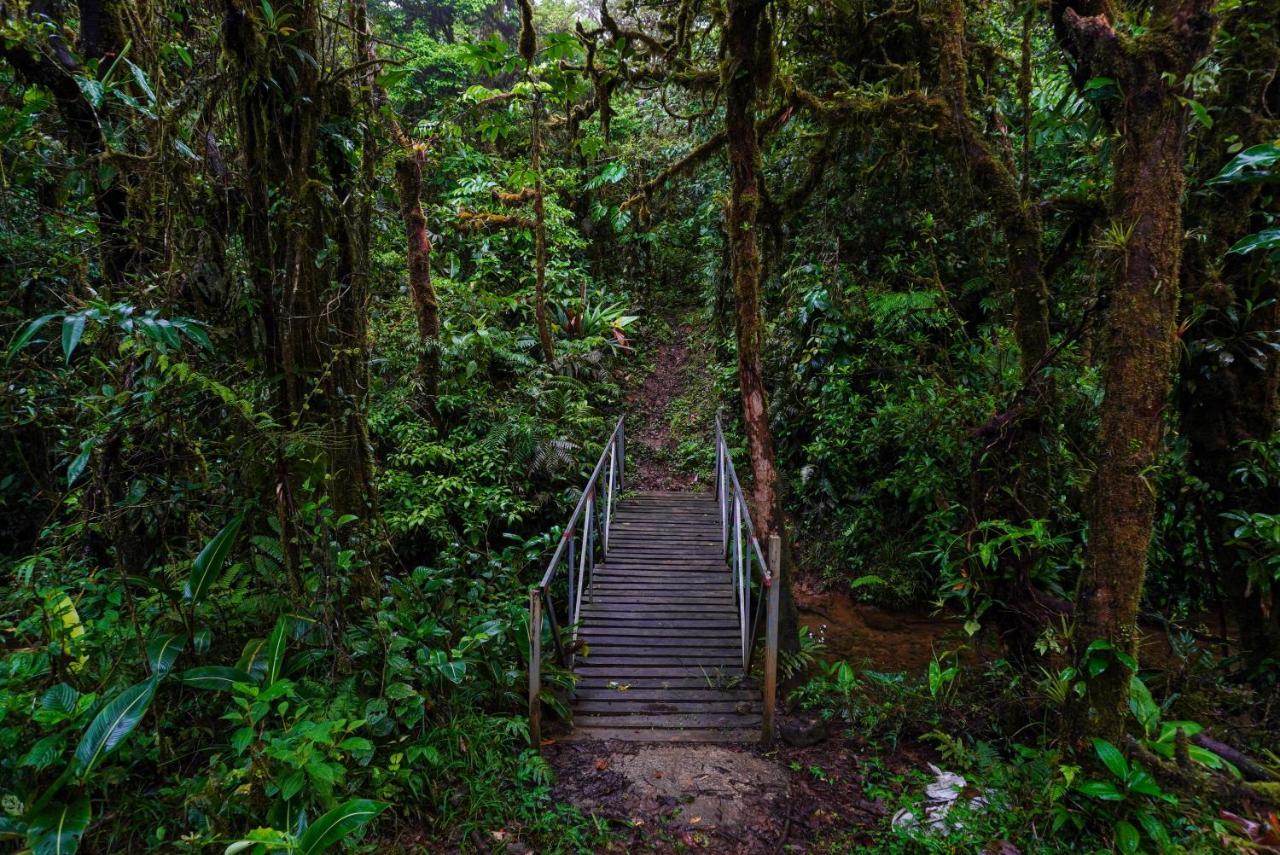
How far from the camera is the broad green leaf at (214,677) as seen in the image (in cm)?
221

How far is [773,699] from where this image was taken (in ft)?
12.1

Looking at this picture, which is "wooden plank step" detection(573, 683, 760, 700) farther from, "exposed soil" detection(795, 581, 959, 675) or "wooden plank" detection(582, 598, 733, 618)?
"exposed soil" detection(795, 581, 959, 675)

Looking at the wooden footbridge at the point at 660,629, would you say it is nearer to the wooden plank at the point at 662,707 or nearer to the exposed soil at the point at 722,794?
the wooden plank at the point at 662,707

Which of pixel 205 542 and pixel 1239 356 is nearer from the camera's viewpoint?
pixel 205 542

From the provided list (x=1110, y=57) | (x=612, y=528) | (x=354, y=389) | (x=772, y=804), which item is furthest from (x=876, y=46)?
(x=772, y=804)

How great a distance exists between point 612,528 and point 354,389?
4540 mm

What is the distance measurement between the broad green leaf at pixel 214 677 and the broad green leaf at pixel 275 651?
0.22 feet

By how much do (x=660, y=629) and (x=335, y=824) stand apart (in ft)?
10.8

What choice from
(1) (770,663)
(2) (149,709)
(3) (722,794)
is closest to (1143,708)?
(1) (770,663)

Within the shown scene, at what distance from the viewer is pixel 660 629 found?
504cm

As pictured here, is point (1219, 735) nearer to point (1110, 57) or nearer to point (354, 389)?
point (1110, 57)

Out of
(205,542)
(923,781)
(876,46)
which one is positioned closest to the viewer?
(205,542)

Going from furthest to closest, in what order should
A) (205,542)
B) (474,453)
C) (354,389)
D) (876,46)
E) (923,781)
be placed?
(474,453) → (876,46) → (923,781) → (354,389) → (205,542)

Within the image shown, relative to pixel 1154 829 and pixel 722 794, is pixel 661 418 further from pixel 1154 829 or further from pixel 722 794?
pixel 1154 829
